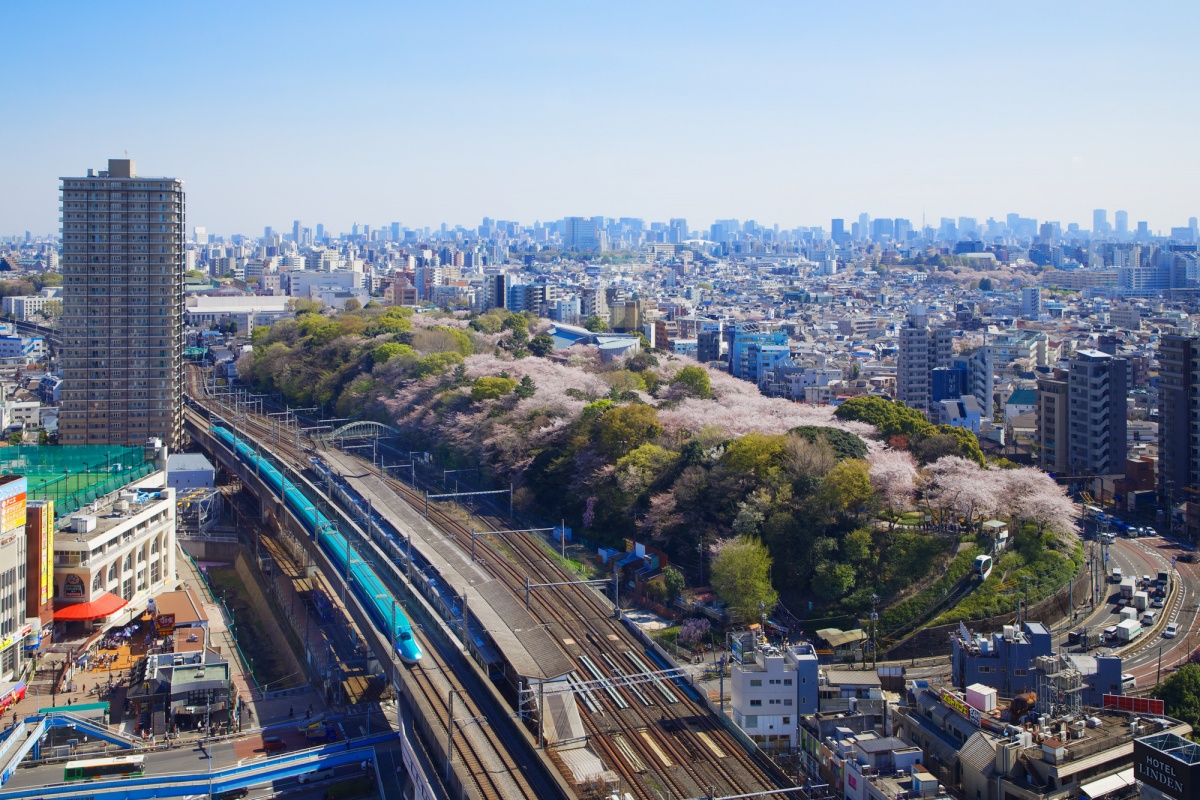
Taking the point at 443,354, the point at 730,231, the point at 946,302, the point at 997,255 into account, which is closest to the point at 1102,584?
the point at 443,354

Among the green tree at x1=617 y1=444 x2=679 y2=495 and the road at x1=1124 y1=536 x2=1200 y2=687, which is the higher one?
the green tree at x1=617 y1=444 x2=679 y2=495

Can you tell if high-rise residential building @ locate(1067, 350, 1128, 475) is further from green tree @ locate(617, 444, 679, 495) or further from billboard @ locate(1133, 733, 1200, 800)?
billboard @ locate(1133, 733, 1200, 800)

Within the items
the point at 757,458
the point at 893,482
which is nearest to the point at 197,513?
the point at 757,458

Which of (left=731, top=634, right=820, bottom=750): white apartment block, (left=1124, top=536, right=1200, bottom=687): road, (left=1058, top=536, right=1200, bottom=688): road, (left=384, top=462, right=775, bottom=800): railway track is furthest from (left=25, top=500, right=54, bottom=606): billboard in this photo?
(left=1124, top=536, right=1200, bottom=687): road

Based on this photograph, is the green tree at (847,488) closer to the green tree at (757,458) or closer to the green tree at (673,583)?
the green tree at (757,458)

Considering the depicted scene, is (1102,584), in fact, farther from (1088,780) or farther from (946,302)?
(946,302)

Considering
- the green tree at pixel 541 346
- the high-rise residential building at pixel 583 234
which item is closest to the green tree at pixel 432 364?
the green tree at pixel 541 346

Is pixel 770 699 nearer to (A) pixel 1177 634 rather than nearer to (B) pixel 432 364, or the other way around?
(A) pixel 1177 634
